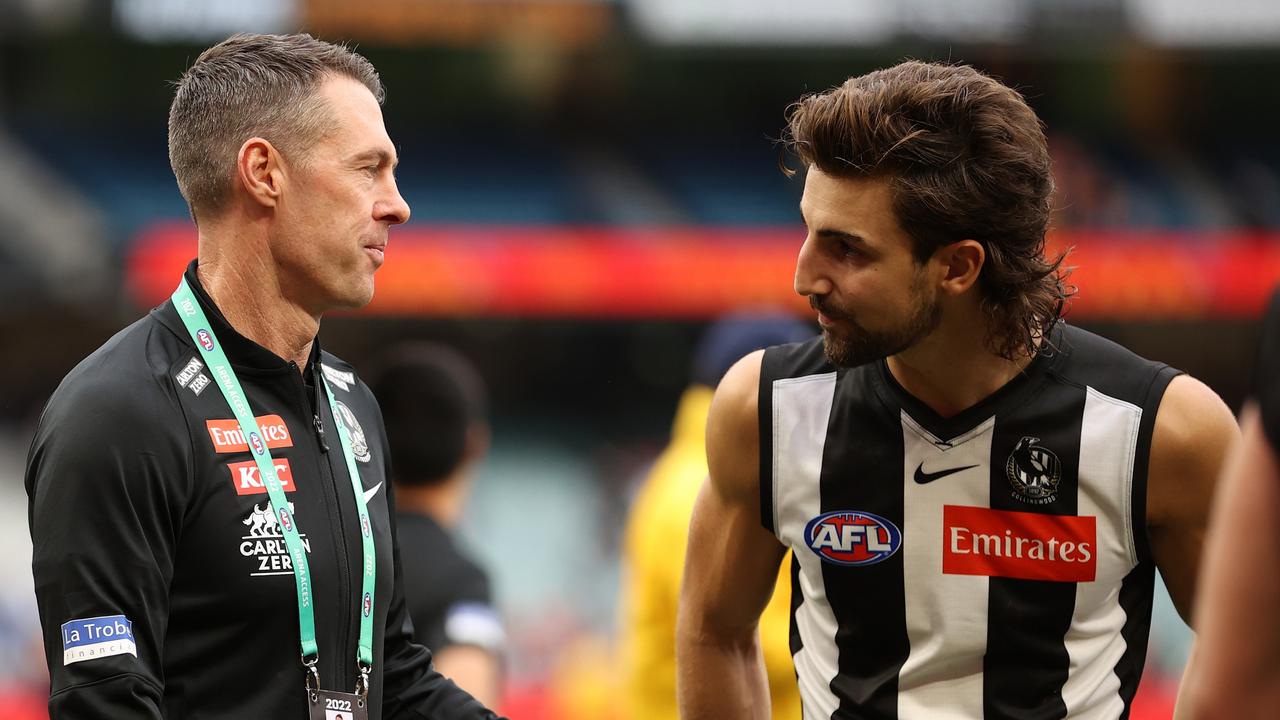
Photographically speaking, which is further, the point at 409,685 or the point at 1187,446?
the point at 409,685

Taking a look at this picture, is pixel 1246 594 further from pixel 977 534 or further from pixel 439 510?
pixel 439 510

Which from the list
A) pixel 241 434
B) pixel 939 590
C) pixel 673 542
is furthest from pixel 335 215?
pixel 673 542

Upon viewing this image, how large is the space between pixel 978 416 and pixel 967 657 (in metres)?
0.39

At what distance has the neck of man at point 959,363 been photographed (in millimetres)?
2404

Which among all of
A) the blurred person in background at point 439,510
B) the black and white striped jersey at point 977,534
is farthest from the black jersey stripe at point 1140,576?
the blurred person in background at point 439,510

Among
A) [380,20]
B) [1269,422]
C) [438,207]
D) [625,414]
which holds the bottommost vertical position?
[625,414]

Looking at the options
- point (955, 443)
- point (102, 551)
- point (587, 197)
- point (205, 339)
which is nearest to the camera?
point (102, 551)

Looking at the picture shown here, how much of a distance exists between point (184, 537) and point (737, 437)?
3.05 ft

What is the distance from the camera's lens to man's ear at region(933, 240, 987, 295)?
2340 millimetres

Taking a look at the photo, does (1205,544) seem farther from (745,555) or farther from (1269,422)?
(1269,422)

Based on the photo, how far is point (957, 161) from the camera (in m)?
2.31

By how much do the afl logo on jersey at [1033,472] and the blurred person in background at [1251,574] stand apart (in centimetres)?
97

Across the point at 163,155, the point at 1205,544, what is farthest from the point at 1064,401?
the point at 163,155

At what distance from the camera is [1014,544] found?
2.37 m
